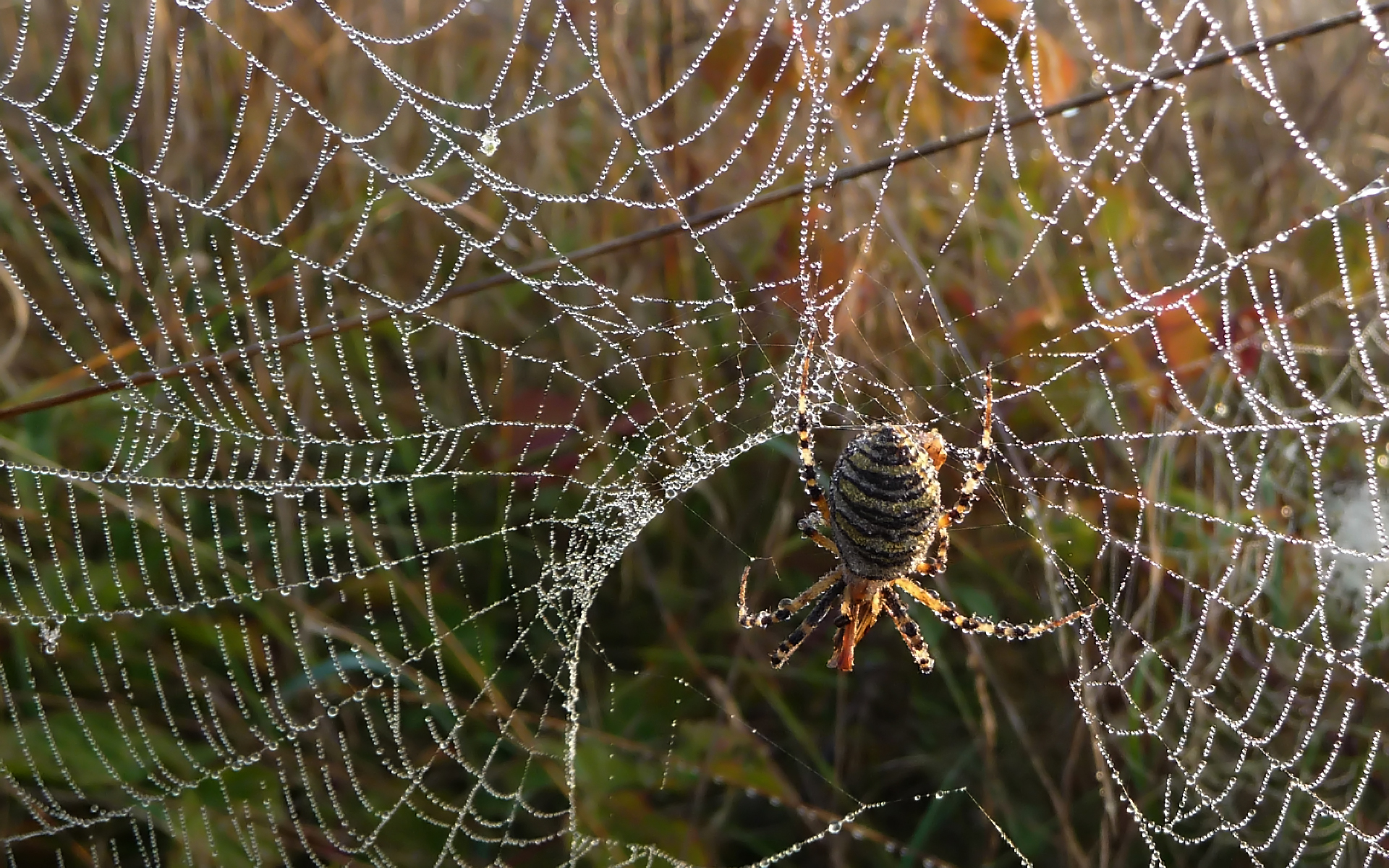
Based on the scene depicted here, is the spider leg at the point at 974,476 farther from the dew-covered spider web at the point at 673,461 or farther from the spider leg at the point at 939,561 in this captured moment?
the dew-covered spider web at the point at 673,461

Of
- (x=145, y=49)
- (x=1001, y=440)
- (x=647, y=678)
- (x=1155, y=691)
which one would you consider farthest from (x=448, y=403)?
(x=1155, y=691)

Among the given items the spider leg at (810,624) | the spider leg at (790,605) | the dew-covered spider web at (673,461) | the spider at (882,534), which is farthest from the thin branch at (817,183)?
the spider leg at (810,624)

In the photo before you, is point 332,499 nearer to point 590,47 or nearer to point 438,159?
point 438,159

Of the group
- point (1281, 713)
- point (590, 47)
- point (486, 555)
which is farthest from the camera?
point (590, 47)

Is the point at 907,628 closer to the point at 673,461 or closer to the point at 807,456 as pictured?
the point at 807,456

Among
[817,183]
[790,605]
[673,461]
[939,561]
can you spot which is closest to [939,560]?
[939,561]

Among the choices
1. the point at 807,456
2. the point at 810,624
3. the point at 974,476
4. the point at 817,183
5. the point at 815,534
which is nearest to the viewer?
the point at 817,183

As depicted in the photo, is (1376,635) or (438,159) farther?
(438,159)
